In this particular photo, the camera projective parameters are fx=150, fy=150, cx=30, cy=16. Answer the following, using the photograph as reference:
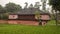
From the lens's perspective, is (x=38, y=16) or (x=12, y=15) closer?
(x=38, y=16)

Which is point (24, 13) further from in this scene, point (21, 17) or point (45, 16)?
point (45, 16)

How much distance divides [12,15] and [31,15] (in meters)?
6.19

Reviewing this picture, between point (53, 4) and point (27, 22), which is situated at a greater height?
point (53, 4)

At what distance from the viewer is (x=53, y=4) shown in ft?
119

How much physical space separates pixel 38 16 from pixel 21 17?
220 inches

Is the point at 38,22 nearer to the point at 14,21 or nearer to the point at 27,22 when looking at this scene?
the point at 27,22

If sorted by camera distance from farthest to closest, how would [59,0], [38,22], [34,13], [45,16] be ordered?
[34,13] < [45,16] < [38,22] < [59,0]

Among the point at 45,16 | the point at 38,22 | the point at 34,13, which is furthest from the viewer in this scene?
the point at 34,13

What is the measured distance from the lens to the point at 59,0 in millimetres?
35219

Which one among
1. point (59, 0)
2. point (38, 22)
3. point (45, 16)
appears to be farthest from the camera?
point (45, 16)

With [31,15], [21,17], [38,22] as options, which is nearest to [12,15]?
[21,17]

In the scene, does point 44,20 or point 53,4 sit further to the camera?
point 44,20

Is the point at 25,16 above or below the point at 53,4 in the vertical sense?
below

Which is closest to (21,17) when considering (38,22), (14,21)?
(14,21)
